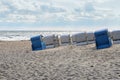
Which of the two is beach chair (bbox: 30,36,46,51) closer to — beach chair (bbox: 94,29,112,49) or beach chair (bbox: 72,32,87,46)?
beach chair (bbox: 72,32,87,46)

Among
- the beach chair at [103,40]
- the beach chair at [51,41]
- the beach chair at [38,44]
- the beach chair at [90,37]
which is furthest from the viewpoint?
the beach chair at [51,41]

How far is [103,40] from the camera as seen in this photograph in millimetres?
22344

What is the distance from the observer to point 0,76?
13336 millimetres

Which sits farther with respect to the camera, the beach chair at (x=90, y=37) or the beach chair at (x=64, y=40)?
the beach chair at (x=64, y=40)

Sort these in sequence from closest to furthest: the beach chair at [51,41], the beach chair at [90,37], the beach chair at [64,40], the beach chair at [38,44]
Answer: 1. the beach chair at [90,37]
2. the beach chair at [38,44]
3. the beach chair at [51,41]
4. the beach chair at [64,40]

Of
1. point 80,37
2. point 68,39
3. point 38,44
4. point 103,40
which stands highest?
point 80,37

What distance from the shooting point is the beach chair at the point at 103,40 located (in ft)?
72.1

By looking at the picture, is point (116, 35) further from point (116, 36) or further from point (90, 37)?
point (90, 37)

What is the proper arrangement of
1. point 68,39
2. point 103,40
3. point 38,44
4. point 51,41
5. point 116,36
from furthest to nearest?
point 68,39
point 51,41
point 38,44
point 116,36
point 103,40

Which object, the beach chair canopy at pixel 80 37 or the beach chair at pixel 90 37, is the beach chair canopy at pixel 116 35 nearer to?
the beach chair at pixel 90 37

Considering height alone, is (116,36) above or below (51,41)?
above

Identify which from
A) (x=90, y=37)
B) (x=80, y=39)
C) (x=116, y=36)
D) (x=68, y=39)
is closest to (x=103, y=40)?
(x=116, y=36)

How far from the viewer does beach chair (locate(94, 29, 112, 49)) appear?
72.1 feet

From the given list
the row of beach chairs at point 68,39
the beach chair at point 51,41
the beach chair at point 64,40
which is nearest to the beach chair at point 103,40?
the row of beach chairs at point 68,39
